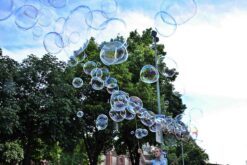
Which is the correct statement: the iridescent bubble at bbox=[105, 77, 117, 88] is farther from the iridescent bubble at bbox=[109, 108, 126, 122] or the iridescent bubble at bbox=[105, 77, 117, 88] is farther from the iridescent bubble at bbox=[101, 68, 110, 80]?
the iridescent bubble at bbox=[109, 108, 126, 122]

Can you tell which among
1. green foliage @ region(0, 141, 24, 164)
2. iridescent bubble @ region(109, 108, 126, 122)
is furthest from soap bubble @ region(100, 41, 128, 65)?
green foliage @ region(0, 141, 24, 164)

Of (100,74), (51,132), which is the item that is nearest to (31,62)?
(51,132)

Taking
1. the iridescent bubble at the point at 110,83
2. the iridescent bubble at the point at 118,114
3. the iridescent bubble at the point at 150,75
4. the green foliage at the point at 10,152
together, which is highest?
the iridescent bubble at the point at 110,83

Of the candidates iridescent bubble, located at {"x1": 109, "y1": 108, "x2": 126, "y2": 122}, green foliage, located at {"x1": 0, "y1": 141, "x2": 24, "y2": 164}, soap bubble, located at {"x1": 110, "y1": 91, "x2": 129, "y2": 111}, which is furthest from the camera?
green foliage, located at {"x1": 0, "y1": 141, "x2": 24, "y2": 164}

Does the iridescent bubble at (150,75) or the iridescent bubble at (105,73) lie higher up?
the iridescent bubble at (105,73)

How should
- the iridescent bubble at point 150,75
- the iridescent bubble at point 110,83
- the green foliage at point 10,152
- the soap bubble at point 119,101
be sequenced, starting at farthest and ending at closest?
the green foliage at point 10,152
the iridescent bubble at point 110,83
the soap bubble at point 119,101
the iridescent bubble at point 150,75

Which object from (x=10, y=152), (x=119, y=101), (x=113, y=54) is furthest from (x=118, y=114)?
(x=10, y=152)

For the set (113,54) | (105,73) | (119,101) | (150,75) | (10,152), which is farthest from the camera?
(10,152)

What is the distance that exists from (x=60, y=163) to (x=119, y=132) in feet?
59.0

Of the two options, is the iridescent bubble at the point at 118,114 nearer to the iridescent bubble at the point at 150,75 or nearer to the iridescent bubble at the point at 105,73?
the iridescent bubble at the point at 105,73

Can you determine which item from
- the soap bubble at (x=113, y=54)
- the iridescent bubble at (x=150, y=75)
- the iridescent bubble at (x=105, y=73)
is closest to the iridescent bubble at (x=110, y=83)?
the iridescent bubble at (x=105, y=73)

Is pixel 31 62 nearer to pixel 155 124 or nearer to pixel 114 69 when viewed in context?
pixel 114 69

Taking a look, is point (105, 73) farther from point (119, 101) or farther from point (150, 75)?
point (150, 75)

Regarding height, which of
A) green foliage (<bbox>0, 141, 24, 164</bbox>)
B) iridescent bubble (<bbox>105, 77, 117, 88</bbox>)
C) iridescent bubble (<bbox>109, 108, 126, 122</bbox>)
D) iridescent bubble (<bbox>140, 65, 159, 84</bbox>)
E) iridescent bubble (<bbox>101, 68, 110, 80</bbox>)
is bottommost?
green foliage (<bbox>0, 141, 24, 164</bbox>)
